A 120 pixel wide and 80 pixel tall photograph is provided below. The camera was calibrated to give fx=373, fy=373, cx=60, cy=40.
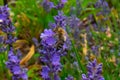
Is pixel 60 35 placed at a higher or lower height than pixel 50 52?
higher

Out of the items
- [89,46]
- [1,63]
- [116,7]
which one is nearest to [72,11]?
[89,46]

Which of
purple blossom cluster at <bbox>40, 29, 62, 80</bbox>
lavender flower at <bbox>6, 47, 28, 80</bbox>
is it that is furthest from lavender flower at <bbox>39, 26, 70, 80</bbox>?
lavender flower at <bbox>6, 47, 28, 80</bbox>

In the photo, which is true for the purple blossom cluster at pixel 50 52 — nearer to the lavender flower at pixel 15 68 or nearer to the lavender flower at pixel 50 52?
the lavender flower at pixel 50 52

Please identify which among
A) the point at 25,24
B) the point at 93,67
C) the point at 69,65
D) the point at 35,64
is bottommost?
the point at 93,67

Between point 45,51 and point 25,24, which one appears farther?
point 25,24

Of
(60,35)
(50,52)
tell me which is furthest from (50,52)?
(60,35)

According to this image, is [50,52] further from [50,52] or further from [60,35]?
[60,35]

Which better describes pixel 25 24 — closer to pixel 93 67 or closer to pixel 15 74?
pixel 15 74

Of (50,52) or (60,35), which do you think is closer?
(50,52)

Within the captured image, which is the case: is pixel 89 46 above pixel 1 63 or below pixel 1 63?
above

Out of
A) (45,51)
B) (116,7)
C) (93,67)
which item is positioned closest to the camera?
(93,67)

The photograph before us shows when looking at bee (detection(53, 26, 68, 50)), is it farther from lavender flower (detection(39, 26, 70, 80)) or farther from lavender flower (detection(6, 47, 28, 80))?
lavender flower (detection(6, 47, 28, 80))
